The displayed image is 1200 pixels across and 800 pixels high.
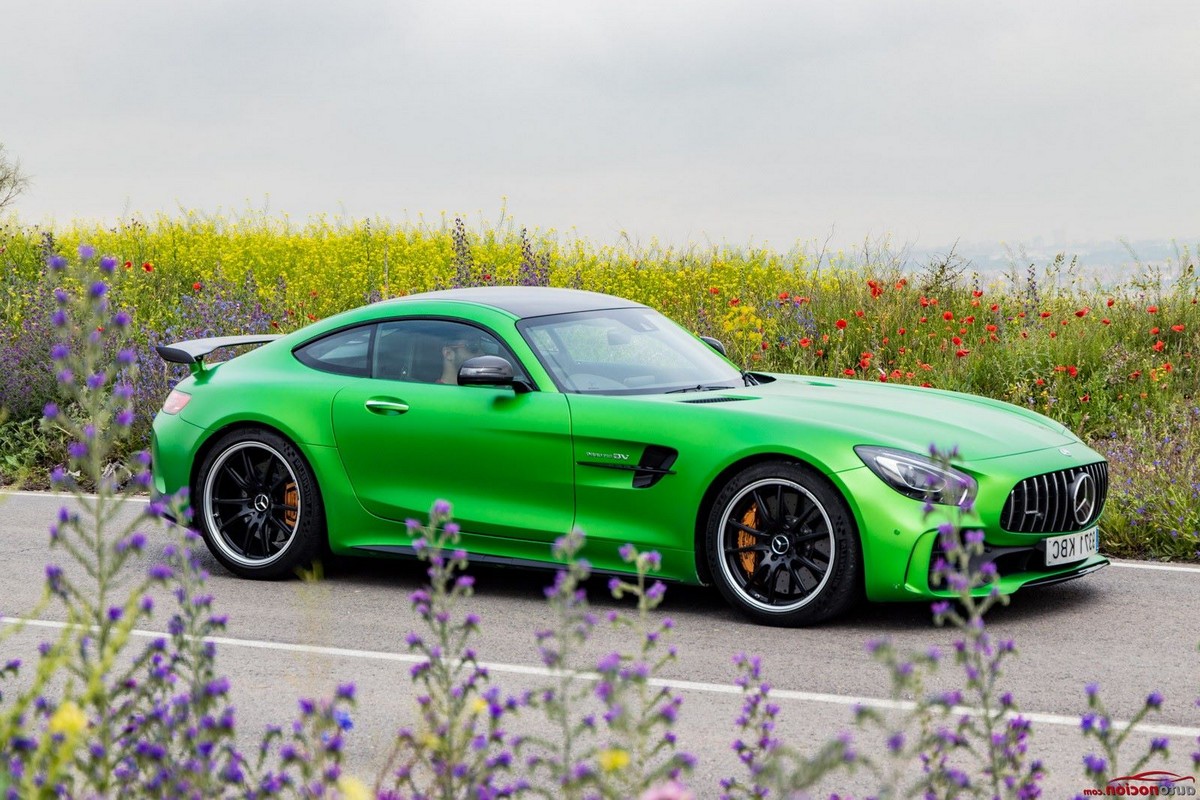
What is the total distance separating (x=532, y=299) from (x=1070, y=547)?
3099 mm

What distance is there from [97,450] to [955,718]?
3345 mm

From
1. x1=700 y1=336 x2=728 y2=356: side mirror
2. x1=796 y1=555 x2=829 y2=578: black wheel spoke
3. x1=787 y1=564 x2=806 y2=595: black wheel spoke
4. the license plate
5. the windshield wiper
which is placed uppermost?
x1=700 y1=336 x2=728 y2=356: side mirror

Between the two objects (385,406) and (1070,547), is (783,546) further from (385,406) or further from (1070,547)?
(385,406)

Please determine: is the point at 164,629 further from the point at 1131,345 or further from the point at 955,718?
the point at 1131,345

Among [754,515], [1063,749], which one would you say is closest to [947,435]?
[754,515]

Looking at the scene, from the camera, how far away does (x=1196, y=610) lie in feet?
24.1

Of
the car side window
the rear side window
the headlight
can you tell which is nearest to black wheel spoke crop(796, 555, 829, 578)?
the headlight

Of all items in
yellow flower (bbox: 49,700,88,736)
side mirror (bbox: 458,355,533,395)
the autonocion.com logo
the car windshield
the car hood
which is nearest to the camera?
yellow flower (bbox: 49,700,88,736)

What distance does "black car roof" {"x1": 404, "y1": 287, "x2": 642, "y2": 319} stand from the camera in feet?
25.7

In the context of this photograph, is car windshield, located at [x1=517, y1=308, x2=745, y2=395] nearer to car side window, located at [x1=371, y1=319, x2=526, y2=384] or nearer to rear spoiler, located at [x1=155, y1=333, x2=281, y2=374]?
car side window, located at [x1=371, y1=319, x2=526, y2=384]

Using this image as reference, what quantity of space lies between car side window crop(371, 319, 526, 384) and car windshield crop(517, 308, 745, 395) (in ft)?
0.89

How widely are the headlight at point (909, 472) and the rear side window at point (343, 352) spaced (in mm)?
2865

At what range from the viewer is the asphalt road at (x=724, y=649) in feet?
17.5

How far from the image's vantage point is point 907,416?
23.1 feet
